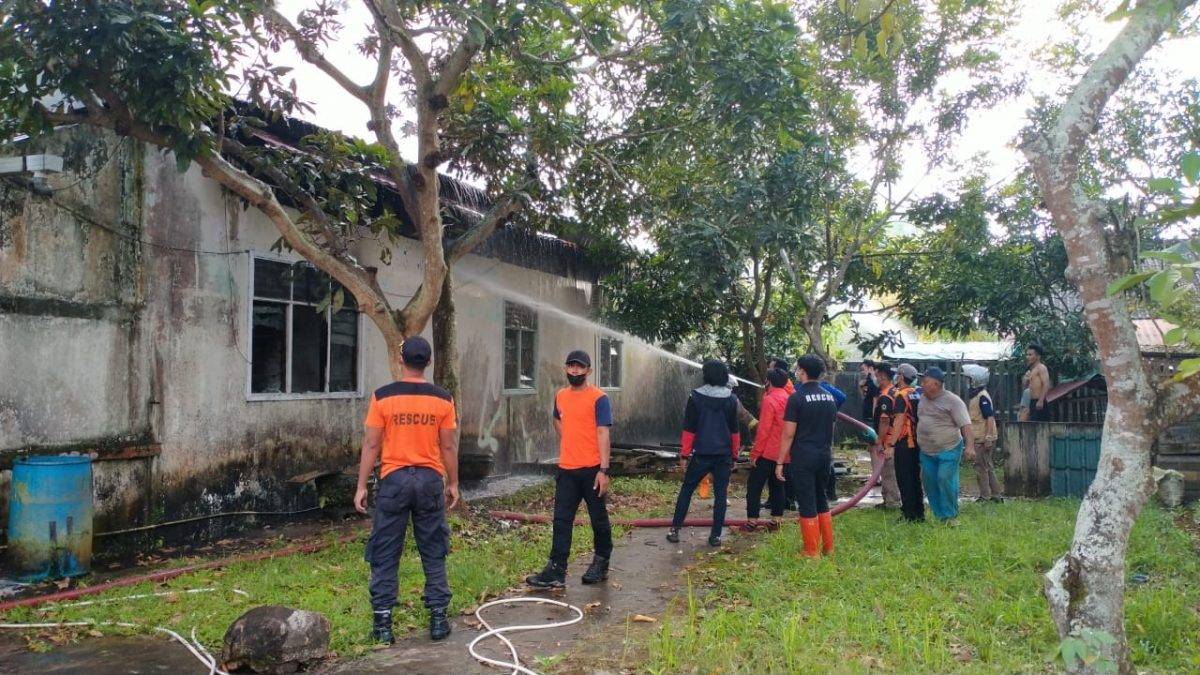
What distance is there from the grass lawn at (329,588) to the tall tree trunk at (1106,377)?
12.0 feet

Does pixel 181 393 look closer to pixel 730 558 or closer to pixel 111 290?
pixel 111 290

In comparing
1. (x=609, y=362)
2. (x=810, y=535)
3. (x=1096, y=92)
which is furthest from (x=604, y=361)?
(x=1096, y=92)

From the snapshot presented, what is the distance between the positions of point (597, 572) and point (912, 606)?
223cm

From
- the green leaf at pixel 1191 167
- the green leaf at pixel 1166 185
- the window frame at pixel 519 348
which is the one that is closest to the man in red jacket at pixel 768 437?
the window frame at pixel 519 348

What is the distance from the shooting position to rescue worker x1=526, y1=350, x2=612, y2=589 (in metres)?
6.40

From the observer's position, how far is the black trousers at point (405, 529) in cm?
514

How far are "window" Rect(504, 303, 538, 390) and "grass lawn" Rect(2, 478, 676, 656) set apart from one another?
5.48 m

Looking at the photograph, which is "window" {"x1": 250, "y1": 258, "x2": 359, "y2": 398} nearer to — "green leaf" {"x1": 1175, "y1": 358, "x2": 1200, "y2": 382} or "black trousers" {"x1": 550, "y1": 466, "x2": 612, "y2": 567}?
"black trousers" {"x1": 550, "y1": 466, "x2": 612, "y2": 567}

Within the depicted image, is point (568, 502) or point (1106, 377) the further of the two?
point (568, 502)

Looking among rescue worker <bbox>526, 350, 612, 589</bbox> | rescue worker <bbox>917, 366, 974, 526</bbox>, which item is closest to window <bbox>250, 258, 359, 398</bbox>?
rescue worker <bbox>526, 350, 612, 589</bbox>

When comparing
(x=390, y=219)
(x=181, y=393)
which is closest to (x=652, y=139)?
(x=390, y=219)

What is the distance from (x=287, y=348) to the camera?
30.7 feet

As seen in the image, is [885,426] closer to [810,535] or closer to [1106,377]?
[810,535]

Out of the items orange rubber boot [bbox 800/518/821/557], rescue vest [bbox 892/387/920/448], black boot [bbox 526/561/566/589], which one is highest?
rescue vest [bbox 892/387/920/448]
